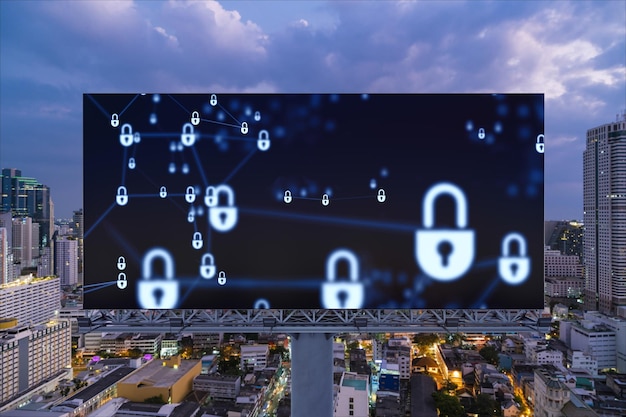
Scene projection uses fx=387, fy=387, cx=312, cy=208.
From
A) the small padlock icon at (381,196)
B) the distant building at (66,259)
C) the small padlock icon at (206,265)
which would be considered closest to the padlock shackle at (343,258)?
the small padlock icon at (381,196)

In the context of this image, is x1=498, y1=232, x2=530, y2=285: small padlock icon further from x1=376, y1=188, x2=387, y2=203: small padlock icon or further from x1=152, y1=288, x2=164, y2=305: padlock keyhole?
x1=152, y1=288, x2=164, y2=305: padlock keyhole

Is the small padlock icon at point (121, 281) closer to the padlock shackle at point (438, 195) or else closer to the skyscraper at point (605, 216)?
the padlock shackle at point (438, 195)

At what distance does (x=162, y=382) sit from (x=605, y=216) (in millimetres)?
44170

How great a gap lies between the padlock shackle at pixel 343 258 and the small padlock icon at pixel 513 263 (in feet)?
6.73

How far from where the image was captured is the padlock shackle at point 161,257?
5.55m

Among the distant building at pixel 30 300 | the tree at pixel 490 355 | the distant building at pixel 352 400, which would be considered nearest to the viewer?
the distant building at pixel 352 400

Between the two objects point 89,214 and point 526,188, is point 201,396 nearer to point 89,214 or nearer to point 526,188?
point 89,214

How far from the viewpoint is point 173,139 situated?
5566 millimetres

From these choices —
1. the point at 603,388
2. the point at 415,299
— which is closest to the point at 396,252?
the point at 415,299

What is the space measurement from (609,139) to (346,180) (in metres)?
46.7

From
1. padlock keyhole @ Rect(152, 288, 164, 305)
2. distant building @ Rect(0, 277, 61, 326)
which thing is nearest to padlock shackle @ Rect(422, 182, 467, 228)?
padlock keyhole @ Rect(152, 288, 164, 305)

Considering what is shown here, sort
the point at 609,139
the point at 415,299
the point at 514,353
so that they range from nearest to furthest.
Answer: the point at 415,299
the point at 514,353
the point at 609,139

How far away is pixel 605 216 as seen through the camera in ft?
133

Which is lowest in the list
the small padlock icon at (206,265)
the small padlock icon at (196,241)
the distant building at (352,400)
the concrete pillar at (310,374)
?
the distant building at (352,400)
